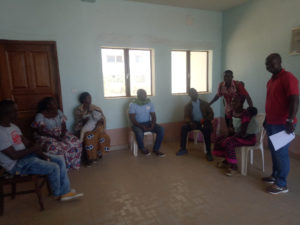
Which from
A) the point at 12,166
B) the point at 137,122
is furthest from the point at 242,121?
the point at 12,166

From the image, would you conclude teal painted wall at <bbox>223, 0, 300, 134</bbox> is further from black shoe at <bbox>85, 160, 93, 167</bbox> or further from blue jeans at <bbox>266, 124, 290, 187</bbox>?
black shoe at <bbox>85, 160, 93, 167</bbox>

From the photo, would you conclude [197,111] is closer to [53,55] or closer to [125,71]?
[125,71]

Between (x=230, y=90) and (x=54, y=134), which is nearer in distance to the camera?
(x=54, y=134)

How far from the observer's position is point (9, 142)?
6.40ft

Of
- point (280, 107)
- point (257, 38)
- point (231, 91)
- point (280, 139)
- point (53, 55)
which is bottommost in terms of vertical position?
point (280, 139)

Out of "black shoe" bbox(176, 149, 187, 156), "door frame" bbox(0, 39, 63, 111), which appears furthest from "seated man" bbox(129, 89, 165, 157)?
"door frame" bbox(0, 39, 63, 111)

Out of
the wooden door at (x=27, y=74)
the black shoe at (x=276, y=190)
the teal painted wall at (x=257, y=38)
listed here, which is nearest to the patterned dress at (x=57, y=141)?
the wooden door at (x=27, y=74)

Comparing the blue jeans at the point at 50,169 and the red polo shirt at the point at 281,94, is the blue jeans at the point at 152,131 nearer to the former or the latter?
the blue jeans at the point at 50,169

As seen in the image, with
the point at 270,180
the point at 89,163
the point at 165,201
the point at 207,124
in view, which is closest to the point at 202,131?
the point at 207,124

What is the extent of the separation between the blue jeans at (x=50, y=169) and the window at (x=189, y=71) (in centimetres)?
294

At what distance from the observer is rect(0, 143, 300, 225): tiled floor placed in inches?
77.9

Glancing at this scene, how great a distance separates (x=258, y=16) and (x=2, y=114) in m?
4.22

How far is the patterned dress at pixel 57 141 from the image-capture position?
2.83 meters

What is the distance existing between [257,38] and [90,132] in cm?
343
